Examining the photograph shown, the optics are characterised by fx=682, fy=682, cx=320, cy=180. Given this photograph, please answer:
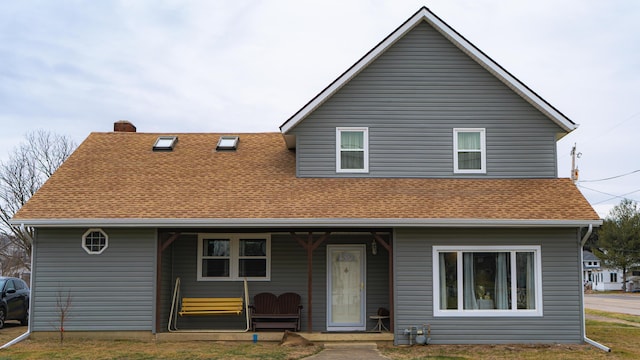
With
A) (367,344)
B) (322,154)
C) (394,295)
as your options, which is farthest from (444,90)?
(367,344)

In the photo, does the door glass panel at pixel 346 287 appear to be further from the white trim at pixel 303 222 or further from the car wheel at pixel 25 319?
the car wheel at pixel 25 319

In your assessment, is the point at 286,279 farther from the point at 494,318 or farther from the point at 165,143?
the point at 165,143

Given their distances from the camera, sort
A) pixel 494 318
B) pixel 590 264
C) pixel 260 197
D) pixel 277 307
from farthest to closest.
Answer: pixel 590 264
pixel 277 307
pixel 260 197
pixel 494 318

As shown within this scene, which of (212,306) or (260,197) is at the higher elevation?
(260,197)

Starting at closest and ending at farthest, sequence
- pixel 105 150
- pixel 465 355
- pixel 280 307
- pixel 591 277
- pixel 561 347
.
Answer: pixel 465 355 → pixel 561 347 → pixel 280 307 → pixel 105 150 → pixel 591 277

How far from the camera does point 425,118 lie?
1686 centimetres

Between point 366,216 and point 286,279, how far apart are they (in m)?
3.36

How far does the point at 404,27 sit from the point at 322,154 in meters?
3.72

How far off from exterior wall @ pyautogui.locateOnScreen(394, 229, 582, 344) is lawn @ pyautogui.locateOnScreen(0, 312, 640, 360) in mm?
350

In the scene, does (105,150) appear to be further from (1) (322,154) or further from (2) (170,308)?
(1) (322,154)

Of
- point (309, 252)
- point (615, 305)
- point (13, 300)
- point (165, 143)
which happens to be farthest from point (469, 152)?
point (615, 305)

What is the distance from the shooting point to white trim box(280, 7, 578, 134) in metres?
16.6

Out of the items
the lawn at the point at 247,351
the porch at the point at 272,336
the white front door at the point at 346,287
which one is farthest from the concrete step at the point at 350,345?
Answer: the white front door at the point at 346,287

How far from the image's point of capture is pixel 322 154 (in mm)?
16922
